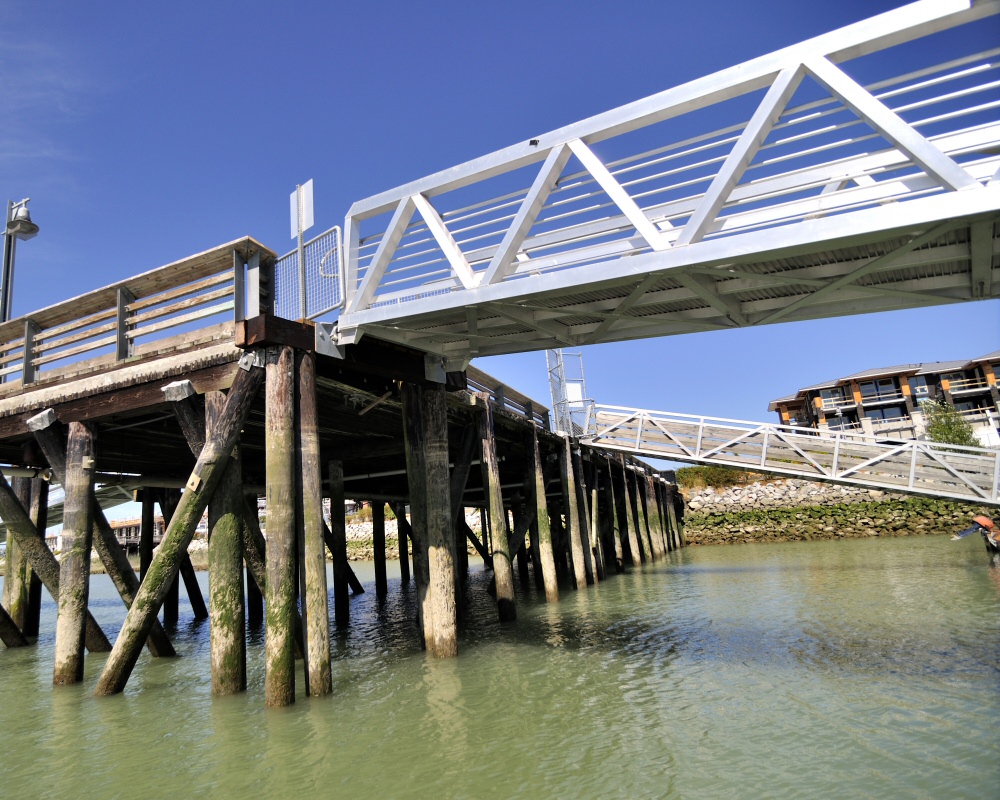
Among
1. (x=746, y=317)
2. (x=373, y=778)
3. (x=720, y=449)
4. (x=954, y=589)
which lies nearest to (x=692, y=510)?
(x=720, y=449)

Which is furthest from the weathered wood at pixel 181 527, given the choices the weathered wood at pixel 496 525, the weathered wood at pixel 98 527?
the weathered wood at pixel 496 525

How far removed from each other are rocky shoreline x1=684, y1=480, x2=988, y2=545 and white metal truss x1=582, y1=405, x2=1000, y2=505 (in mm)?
18577

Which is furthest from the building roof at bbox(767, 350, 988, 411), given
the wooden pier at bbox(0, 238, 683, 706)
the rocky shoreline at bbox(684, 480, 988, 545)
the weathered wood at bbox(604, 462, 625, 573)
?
the wooden pier at bbox(0, 238, 683, 706)

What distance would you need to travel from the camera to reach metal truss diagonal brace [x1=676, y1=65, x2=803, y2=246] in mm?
5711

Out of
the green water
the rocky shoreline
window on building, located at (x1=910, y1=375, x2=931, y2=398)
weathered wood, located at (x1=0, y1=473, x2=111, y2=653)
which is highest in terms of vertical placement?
window on building, located at (x1=910, y1=375, x2=931, y2=398)

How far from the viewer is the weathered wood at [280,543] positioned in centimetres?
717

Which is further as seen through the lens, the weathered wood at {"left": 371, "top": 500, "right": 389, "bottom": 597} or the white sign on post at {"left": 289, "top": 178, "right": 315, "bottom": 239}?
the weathered wood at {"left": 371, "top": 500, "right": 389, "bottom": 597}

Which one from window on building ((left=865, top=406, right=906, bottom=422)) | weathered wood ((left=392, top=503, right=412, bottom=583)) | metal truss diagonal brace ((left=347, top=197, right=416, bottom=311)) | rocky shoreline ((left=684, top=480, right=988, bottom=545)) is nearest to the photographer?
metal truss diagonal brace ((left=347, top=197, right=416, bottom=311))

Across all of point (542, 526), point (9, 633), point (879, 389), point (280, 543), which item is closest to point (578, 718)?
point (280, 543)

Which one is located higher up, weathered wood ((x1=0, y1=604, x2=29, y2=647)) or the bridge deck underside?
the bridge deck underside

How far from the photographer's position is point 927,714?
6164 mm

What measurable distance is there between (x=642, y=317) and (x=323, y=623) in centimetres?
527

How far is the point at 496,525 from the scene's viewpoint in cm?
1294

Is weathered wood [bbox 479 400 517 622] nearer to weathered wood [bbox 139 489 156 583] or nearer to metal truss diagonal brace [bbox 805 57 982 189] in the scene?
metal truss diagonal brace [bbox 805 57 982 189]
